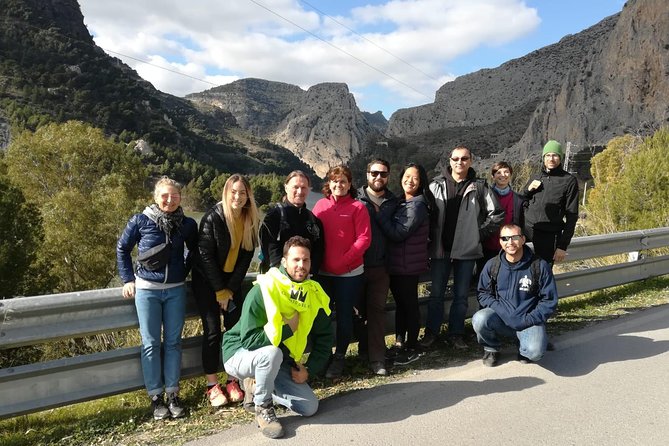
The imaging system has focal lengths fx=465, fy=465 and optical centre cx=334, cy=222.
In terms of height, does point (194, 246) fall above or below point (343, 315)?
above

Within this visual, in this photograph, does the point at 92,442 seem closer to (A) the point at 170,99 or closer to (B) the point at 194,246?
(B) the point at 194,246

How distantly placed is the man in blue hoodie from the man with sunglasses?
85 centimetres

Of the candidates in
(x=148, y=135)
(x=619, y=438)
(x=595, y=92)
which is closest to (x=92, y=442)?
(x=619, y=438)

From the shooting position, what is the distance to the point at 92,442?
112 inches

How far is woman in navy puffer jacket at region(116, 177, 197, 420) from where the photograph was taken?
324cm

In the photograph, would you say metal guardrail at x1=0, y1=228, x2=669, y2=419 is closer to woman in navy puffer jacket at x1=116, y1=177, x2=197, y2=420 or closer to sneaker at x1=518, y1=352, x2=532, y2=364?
woman in navy puffer jacket at x1=116, y1=177, x2=197, y2=420

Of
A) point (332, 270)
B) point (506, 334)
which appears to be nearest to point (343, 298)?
point (332, 270)

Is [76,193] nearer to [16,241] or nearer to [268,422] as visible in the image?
[16,241]

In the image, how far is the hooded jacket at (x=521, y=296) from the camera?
397 cm

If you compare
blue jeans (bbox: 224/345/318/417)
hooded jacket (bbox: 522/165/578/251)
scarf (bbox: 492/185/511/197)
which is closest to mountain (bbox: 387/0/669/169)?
hooded jacket (bbox: 522/165/578/251)

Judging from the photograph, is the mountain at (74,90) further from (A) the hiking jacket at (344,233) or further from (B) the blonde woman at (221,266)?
(A) the hiking jacket at (344,233)

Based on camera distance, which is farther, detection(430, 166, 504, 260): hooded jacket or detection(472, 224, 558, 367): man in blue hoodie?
detection(430, 166, 504, 260): hooded jacket

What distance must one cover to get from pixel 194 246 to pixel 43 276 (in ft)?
105

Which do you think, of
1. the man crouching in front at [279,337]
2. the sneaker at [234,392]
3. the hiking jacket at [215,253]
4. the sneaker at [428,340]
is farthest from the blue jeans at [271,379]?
the sneaker at [428,340]
